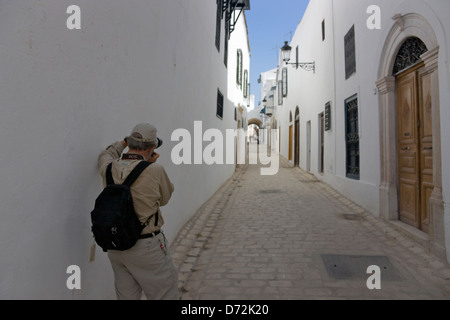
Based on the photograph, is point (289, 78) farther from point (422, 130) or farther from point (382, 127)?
point (422, 130)

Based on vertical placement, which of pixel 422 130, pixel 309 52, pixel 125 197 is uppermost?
pixel 309 52

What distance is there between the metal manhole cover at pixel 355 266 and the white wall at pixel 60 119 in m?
2.53

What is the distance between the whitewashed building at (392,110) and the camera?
366 centimetres

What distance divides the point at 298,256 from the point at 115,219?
2899mm

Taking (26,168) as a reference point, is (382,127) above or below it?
above

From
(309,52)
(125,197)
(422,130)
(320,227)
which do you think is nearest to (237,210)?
(320,227)

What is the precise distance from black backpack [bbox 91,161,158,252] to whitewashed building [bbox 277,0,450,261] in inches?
144

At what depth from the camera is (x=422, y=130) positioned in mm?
4262

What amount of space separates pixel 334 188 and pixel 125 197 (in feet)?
25.2

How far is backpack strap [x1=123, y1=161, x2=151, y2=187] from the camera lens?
73.6 inches

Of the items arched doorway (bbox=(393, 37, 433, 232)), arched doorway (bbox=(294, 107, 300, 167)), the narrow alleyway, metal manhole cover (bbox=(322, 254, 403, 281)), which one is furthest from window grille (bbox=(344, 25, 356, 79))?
arched doorway (bbox=(294, 107, 300, 167))

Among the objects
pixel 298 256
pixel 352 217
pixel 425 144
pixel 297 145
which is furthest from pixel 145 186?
pixel 297 145

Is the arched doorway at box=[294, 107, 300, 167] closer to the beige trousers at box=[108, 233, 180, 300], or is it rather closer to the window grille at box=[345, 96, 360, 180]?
the window grille at box=[345, 96, 360, 180]
